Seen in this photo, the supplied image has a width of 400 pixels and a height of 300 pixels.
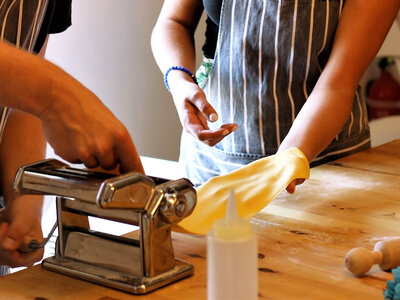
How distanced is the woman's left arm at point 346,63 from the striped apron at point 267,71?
0.37 ft

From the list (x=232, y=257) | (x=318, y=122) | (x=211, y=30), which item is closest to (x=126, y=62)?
(x=211, y=30)

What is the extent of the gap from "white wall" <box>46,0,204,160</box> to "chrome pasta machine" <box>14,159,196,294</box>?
191 centimetres

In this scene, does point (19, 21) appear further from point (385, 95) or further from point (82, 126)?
point (385, 95)

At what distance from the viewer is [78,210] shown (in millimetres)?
1008

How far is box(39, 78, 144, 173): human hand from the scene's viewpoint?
36.1 inches

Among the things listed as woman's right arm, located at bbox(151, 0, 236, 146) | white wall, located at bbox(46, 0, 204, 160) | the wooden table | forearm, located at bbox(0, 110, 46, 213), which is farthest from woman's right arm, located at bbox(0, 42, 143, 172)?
white wall, located at bbox(46, 0, 204, 160)

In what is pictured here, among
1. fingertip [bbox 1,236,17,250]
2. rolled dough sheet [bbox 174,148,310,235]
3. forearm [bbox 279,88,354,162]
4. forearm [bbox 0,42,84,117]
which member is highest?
forearm [bbox 0,42,84,117]

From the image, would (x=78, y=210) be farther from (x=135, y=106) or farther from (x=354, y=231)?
(x=135, y=106)

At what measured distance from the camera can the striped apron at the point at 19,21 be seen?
1.24 metres

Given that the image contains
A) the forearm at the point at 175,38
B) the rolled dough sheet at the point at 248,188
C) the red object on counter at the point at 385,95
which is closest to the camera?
the rolled dough sheet at the point at 248,188

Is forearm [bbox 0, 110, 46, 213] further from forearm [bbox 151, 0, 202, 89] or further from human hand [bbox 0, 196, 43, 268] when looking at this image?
forearm [bbox 151, 0, 202, 89]

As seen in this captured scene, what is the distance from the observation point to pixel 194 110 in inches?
65.2

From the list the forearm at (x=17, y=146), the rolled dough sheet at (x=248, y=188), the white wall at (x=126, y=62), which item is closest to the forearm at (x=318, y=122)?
the rolled dough sheet at (x=248, y=188)

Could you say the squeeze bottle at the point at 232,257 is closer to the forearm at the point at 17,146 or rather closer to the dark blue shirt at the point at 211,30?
the forearm at the point at 17,146
